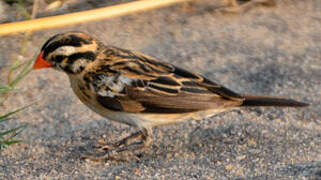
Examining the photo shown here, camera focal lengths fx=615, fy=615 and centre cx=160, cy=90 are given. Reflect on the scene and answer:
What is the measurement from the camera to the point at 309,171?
16.0 ft

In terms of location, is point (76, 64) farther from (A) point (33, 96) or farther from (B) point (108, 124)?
(A) point (33, 96)

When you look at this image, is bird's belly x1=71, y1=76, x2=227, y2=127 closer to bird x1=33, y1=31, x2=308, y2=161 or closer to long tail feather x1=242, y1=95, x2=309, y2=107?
bird x1=33, y1=31, x2=308, y2=161

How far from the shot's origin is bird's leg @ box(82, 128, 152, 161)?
5.73m

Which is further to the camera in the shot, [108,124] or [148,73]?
[108,124]

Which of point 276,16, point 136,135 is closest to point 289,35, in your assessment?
point 276,16

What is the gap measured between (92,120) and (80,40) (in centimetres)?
123

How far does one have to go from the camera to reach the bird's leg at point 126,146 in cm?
573

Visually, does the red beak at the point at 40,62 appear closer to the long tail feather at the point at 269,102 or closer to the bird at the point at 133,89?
the bird at the point at 133,89

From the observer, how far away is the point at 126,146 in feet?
19.6

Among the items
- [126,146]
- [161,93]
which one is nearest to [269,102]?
[161,93]

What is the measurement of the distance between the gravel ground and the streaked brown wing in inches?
17.4

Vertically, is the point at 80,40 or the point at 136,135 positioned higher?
the point at 80,40

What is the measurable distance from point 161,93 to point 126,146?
0.68 metres

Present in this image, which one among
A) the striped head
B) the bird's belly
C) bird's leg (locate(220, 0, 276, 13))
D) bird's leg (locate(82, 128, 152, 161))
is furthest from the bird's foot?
bird's leg (locate(220, 0, 276, 13))
